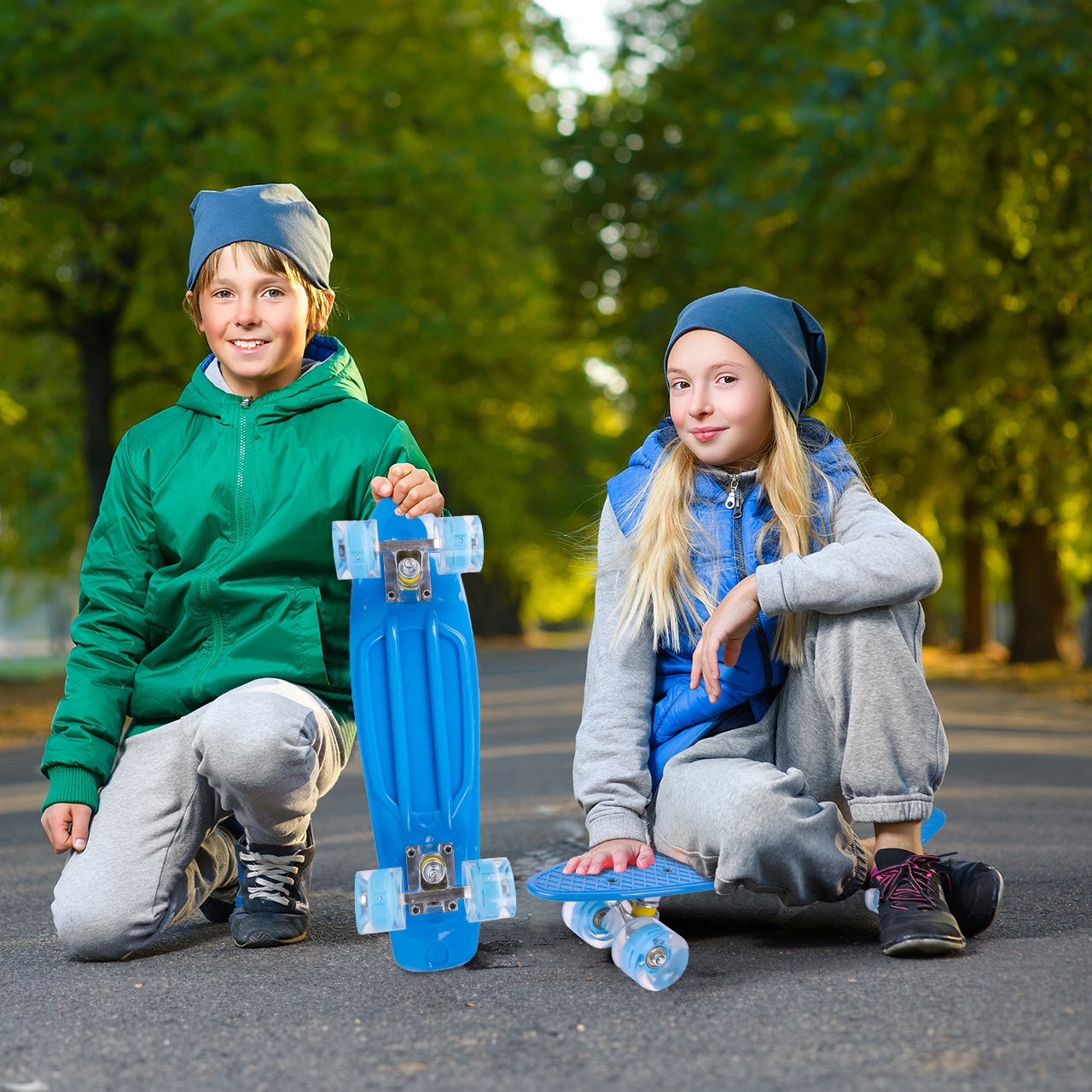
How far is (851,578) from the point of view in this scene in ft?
9.16

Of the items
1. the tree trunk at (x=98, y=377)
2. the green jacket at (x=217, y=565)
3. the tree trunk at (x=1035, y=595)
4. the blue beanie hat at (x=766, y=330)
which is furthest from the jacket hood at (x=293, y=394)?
the tree trunk at (x=1035, y=595)

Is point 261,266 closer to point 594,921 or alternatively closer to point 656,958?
point 594,921

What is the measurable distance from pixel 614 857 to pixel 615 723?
0.31m

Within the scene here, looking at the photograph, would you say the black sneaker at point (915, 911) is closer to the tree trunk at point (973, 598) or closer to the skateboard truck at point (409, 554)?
the skateboard truck at point (409, 554)

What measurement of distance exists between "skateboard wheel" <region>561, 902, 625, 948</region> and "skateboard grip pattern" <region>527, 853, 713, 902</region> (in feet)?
0.41

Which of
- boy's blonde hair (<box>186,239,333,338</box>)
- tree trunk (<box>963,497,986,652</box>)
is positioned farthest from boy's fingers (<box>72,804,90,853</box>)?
tree trunk (<box>963,497,986,652</box>)

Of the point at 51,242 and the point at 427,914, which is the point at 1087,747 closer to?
the point at 427,914

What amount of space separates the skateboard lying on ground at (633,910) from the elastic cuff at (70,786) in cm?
109

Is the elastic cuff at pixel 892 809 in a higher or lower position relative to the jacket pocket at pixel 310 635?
lower

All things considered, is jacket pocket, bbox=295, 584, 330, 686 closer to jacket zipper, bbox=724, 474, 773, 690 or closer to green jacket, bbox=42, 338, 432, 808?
green jacket, bbox=42, 338, 432, 808

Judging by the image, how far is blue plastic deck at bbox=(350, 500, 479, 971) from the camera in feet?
9.05

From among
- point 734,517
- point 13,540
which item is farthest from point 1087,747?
point 13,540

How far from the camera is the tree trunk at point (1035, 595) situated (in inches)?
646

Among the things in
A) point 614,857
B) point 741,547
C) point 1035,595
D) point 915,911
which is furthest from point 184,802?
point 1035,595
